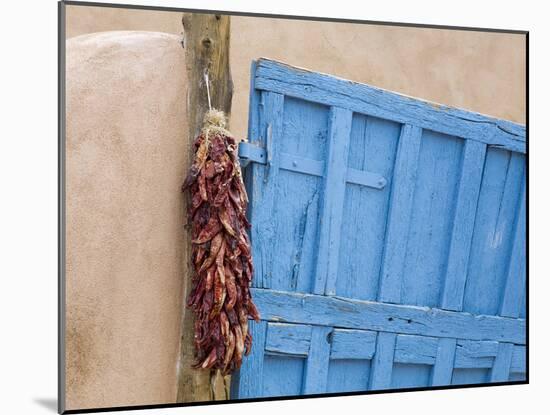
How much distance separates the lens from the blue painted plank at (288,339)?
470 centimetres

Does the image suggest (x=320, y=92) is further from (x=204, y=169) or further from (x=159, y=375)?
(x=159, y=375)

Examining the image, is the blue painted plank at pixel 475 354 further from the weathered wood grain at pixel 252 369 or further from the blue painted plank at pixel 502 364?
the weathered wood grain at pixel 252 369

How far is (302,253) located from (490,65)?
1403mm

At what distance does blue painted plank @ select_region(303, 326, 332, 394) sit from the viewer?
481cm

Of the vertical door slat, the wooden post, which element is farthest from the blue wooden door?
the wooden post

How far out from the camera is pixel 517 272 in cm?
543

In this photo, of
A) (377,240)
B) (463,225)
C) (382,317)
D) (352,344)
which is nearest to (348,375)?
(352,344)

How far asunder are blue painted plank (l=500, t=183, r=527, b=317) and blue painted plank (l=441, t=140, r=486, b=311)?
27cm

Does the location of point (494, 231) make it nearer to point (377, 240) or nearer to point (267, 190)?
point (377, 240)

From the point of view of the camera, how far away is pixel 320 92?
15.6ft

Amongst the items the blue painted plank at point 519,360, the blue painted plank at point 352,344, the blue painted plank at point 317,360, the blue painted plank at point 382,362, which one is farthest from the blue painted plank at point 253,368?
the blue painted plank at point 519,360

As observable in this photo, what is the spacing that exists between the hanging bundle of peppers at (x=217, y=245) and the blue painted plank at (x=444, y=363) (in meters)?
1.16

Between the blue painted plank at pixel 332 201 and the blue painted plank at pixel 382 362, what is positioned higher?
the blue painted plank at pixel 332 201

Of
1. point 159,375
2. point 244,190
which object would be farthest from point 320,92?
point 159,375
